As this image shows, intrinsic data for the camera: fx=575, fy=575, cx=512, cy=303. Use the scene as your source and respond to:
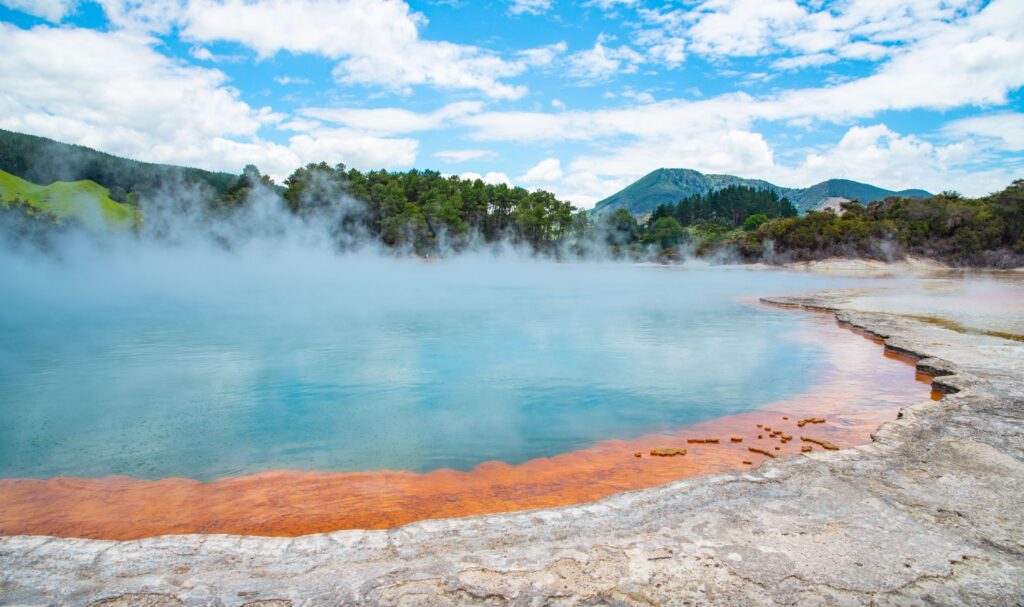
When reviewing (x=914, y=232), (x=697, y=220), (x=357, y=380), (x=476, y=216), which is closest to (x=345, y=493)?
(x=357, y=380)

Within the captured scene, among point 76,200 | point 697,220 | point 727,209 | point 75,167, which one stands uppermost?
point 727,209

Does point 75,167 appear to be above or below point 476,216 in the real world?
above

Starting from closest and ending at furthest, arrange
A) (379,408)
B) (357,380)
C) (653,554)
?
(653,554), (379,408), (357,380)

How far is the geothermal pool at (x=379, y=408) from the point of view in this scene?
467cm

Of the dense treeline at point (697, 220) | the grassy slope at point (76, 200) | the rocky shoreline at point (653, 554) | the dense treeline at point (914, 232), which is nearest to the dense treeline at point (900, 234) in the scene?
the dense treeline at point (914, 232)

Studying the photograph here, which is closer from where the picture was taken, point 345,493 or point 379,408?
point 345,493

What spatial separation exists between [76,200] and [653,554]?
4903 cm

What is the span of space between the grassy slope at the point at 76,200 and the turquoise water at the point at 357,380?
74.6ft

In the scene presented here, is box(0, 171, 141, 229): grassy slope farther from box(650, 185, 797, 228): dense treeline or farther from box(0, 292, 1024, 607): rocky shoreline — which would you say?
box(650, 185, 797, 228): dense treeline

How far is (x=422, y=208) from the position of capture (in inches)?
2154

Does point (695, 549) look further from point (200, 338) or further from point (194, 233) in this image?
point (194, 233)

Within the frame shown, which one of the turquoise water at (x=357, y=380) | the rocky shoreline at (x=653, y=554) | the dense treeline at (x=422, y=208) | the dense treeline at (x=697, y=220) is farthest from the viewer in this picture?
the dense treeline at (x=697, y=220)

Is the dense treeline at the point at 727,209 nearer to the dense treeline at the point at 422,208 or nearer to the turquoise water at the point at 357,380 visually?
the dense treeline at the point at 422,208

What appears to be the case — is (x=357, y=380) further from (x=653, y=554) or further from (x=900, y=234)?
(x=900, y=234)
